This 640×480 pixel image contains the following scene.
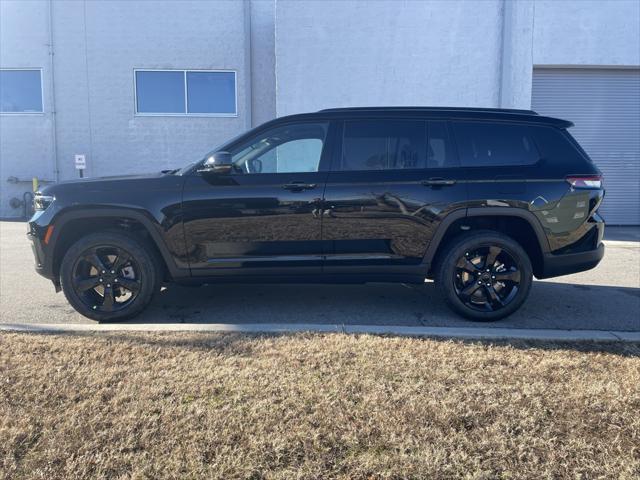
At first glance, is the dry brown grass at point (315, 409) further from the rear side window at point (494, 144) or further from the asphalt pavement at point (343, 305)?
the rear side window at point (494, 144)

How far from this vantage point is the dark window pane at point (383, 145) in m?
4.60

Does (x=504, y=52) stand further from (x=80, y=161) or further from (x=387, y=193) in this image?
(x=80, y=161)

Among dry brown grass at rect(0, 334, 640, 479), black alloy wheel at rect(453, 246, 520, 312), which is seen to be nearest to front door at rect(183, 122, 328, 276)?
dry brown grass at rect(0, 334, 640, 479)

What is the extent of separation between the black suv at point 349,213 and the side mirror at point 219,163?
6 centimetres

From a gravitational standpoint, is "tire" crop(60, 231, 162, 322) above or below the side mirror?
below

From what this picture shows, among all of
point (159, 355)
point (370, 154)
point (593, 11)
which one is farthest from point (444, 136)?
point (593, 11)

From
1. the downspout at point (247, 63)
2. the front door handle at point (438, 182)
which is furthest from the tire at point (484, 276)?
the downspout at point (247, 63)

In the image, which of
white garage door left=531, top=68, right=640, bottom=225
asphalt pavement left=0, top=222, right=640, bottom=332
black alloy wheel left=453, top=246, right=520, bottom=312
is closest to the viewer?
black alloy wheel left=453, top=246, right=520, bottom=312

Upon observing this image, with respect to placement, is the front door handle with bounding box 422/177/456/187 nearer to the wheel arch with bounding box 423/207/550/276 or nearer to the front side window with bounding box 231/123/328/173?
the wheel arch with bounding box 423/207/550/276

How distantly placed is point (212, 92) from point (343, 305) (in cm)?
1049

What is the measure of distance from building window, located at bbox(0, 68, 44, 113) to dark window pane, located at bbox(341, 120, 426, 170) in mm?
13029

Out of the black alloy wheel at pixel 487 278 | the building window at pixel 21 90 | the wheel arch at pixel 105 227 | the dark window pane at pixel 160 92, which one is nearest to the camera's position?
the wheel arch at pixel 105 227

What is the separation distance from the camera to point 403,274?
15.2ft

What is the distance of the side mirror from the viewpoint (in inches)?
168
